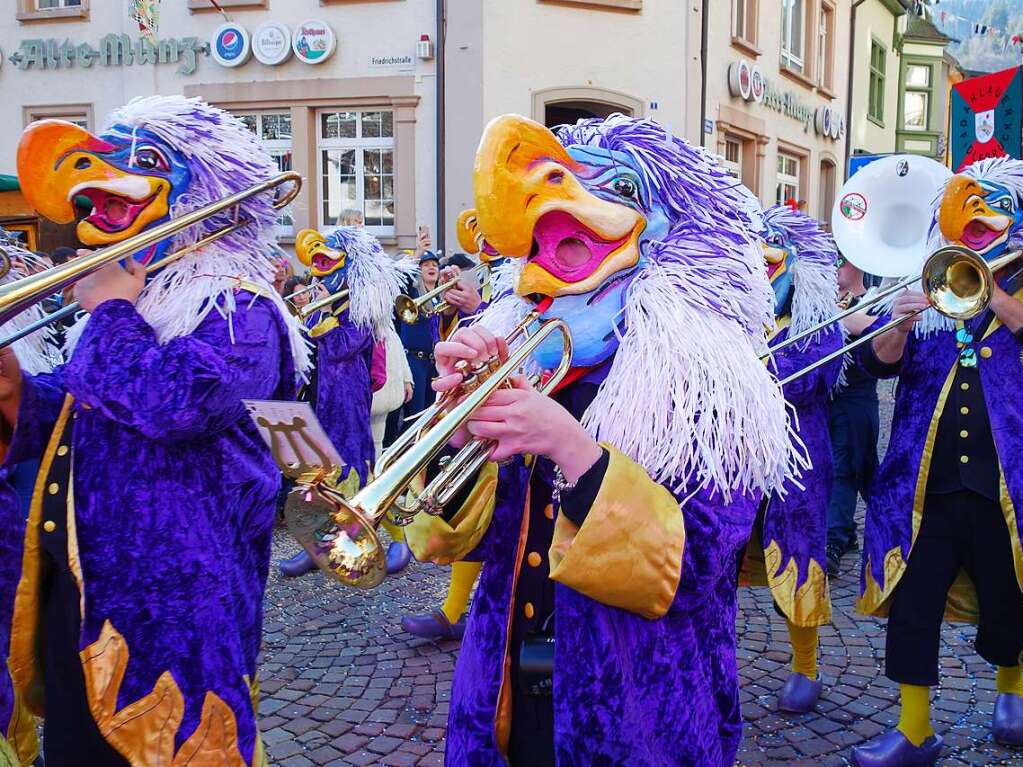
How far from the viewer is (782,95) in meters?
16.4

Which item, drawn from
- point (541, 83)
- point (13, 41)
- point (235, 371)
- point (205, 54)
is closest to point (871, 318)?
point (235, 371)

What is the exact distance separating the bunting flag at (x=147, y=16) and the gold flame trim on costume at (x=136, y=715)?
12.3 m

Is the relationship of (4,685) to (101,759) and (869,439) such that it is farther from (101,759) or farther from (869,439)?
(869,439)

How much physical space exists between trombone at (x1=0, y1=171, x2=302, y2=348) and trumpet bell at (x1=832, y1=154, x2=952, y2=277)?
3.03 meters

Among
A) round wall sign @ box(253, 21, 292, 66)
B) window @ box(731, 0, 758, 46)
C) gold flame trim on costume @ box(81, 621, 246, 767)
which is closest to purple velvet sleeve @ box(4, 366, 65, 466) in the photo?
gold flame trim on costume @ box(81, 621, 246, 767)

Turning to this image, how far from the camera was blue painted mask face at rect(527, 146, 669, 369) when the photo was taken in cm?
179

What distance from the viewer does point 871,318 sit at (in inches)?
147

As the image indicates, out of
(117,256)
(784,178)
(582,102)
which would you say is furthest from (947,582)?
(784,178)

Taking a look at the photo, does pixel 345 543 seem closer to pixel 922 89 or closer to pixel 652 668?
pixel 652 668

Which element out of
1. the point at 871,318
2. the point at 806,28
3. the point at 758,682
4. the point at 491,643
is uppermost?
the point at 806,28

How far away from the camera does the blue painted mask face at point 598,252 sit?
1.79 m

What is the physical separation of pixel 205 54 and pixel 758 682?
11.9m

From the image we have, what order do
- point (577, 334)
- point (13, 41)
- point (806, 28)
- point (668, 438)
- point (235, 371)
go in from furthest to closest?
point (806, 28) < point (13, 41) < point (235, 371) < point (577, 334) < point (668, 438)

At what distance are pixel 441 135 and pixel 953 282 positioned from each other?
9727 mm
